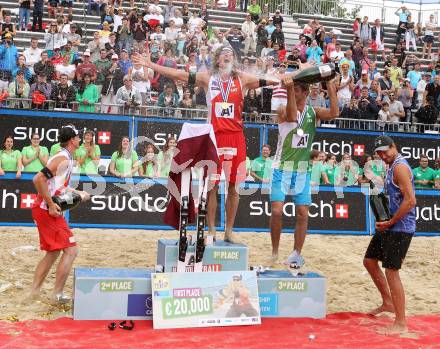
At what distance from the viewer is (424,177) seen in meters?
15.7

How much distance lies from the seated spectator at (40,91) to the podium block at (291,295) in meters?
8.34

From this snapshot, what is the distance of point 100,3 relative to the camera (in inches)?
817

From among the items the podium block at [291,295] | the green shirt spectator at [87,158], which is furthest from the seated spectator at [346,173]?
the podium block at [291,295]

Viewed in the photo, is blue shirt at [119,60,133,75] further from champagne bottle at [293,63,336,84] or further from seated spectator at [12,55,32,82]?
champagne bottle at [293,63,336,84]

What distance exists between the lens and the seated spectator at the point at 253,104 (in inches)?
624

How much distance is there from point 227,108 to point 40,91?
757 centimetres

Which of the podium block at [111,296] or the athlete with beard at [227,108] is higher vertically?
the athlete with beard at [227,108]

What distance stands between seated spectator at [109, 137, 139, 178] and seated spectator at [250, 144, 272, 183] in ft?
7.50

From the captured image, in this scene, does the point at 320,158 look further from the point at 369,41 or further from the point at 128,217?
the point at 369,41

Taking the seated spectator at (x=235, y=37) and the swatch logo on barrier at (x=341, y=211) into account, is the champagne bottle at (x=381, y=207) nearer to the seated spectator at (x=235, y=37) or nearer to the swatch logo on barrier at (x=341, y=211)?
the swatch logo on barrier at (x=341, y=211)

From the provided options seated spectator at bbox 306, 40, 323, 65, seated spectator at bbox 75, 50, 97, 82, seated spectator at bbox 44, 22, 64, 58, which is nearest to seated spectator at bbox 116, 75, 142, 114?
seated spectator at bbox 75, 50, 97, 82

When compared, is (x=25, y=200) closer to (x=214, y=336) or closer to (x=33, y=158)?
(x=33, y=158)

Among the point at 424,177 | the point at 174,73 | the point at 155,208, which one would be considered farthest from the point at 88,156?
the point at 424,177

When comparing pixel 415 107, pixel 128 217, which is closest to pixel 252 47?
pixel 415 107
